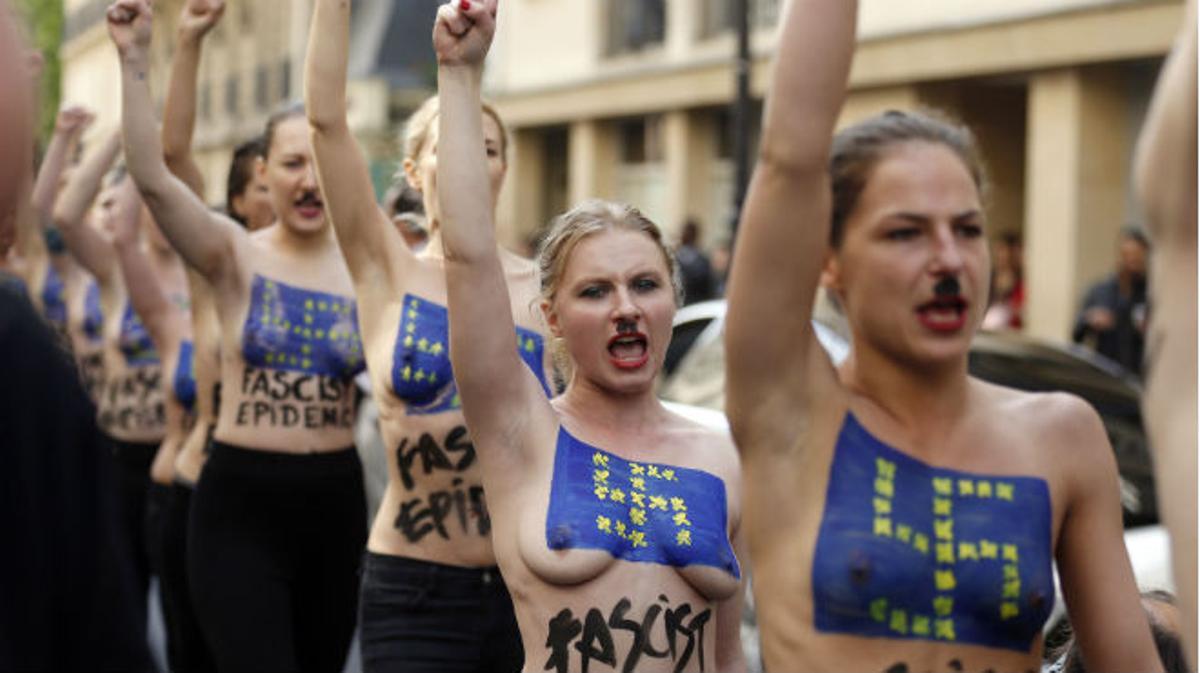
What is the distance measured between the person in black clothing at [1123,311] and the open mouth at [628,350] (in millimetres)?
10392

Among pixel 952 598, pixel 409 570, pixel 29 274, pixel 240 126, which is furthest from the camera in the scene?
pixel 240 126

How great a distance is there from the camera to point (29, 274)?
10.6 meters

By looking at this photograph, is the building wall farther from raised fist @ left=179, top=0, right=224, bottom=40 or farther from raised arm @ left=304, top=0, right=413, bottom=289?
raised arm @ left=304, top=0, right=413, bottom=289

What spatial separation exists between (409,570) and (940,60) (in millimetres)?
17379

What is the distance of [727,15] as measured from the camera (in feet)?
86.6

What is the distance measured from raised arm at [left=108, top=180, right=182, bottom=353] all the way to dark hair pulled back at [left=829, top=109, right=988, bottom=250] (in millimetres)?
5758

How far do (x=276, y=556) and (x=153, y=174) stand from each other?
124 cm

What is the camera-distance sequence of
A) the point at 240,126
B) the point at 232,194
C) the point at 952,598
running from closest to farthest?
1. the point at 952,598
2. the point at 232,194
3. the point at 240,126

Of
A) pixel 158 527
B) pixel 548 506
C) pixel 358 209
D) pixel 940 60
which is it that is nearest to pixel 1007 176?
pixel 940 60

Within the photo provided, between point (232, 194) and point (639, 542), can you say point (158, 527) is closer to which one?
point (232, 194)

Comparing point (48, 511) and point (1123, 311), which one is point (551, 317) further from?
point (1123, 311)

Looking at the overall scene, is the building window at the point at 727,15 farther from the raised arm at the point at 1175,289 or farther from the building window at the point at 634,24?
the raised arm at the point at 1175,289

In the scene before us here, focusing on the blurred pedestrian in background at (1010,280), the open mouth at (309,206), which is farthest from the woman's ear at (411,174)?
the blurred pedestrian in background at (1010,280)

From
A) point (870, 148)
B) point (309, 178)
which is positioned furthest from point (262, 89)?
point (870, 148)
